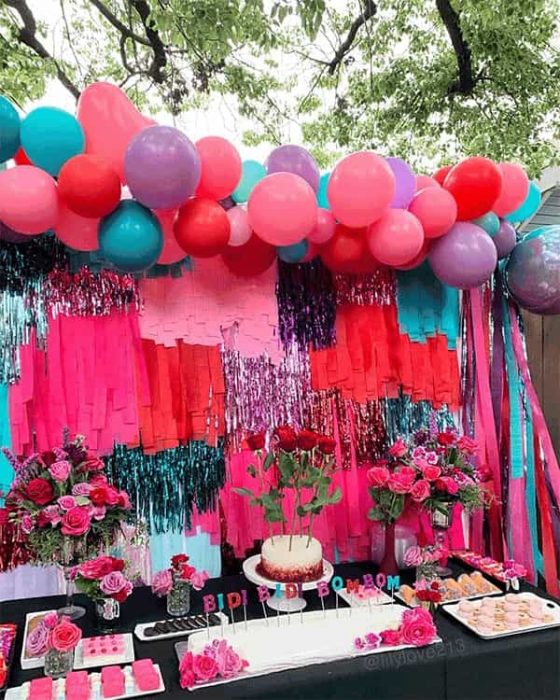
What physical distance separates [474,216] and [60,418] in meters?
1.51

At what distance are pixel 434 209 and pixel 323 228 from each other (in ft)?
1.18

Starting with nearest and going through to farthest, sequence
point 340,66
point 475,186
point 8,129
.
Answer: point 8,129 → point 475,186 → point 340,66

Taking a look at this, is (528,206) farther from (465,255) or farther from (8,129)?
(8,129)

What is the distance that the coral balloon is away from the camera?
69.5 inches

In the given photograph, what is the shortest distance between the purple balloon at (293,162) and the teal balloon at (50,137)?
2.01 feet

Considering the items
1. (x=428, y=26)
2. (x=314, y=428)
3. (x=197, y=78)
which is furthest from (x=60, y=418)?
(x=428, y=26)

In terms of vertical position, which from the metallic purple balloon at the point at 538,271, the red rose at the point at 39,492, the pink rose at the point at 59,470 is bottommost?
the red rose at the point at 39,492

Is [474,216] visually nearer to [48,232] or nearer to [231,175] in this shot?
A: [231,175]

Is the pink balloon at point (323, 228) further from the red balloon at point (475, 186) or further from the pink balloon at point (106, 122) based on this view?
the pink balloon at point (106, 122)

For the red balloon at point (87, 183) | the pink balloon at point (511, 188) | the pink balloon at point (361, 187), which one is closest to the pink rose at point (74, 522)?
the red balloon at point (87, 183)

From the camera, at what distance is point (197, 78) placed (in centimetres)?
417

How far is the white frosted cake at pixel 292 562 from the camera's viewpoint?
181cm

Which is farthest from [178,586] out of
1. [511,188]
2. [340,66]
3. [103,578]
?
[340,66]

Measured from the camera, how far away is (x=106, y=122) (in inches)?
67.3
